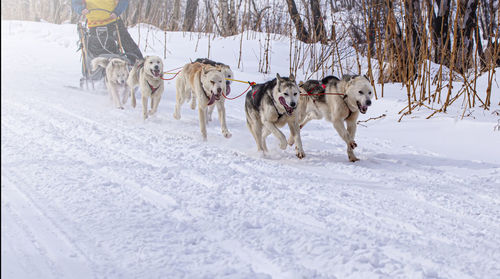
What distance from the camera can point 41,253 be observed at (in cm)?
196

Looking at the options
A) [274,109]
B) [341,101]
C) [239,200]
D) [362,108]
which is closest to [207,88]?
[274,109]

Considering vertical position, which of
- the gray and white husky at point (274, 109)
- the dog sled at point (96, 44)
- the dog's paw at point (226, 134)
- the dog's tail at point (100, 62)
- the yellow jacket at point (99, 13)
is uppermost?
the yellow jacket at point (99, 13)

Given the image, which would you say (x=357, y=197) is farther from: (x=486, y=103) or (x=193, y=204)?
(x=486, y=103)

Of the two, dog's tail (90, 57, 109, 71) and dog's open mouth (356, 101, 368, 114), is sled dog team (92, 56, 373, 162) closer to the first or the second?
dog's open mouth (356, 101, 368, 114)

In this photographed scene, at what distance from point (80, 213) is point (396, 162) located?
253 centimetres

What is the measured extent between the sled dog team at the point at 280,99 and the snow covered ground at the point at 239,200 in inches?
8.2

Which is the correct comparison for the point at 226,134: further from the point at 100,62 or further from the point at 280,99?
the point at 100,62

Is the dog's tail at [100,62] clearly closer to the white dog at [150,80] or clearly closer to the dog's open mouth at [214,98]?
the white dog at [150,80]

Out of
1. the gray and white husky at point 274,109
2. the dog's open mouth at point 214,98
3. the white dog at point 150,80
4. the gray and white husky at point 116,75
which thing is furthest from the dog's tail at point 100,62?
the gray and white husky at point 274,109

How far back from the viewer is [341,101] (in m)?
3.92

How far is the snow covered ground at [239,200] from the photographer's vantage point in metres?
1.99

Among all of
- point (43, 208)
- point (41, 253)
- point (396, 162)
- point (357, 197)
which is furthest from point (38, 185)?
point (396, 162)

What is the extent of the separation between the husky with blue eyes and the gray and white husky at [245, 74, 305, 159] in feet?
1.26

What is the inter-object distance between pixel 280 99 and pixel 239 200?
3.85ft
